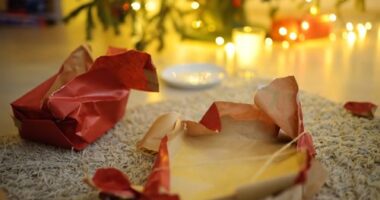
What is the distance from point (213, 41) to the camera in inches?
75.6

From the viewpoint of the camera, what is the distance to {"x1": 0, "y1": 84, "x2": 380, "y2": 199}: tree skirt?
2.92ft

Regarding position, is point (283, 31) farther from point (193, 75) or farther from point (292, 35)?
point (193, 75)

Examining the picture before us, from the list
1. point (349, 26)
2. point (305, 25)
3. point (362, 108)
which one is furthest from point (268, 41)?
point (362, 108)

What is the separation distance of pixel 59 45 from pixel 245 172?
1.34 metres

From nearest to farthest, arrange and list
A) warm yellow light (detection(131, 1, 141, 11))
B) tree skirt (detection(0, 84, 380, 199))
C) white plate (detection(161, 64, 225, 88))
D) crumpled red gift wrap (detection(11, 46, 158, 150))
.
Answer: tree skirt (detection(0, 84, 380, 199)) → crumpled red gift wrap (detection(11, 46, 158, 150)) → white plate (detection(161, 64, 225, 88)) → warm yellow light (detection(131, 1, 141, 11))

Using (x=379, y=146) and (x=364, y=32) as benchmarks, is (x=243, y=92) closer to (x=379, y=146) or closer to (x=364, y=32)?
(x=379, y=146)

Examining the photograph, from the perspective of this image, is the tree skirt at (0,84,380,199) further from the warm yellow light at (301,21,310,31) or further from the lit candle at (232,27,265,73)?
the warm yellow light at (301,21,310,31)

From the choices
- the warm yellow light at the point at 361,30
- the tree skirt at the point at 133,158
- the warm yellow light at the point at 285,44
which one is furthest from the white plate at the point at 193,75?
the warm yellow light at the point at 361,30

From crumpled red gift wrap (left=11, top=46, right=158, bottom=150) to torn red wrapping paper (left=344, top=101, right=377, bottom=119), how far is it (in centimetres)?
55

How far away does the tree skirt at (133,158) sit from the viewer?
0.89m

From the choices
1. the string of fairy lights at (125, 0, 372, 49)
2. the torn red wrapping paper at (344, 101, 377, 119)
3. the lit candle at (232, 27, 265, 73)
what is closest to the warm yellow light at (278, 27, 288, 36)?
the string of fairy lights at (125, 0, 372, 49)

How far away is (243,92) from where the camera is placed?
140 cm

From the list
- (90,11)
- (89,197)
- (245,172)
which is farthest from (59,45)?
(245,172)

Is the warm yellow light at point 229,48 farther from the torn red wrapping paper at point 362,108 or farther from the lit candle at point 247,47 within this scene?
the torn red wrapping paper at point 362,108
